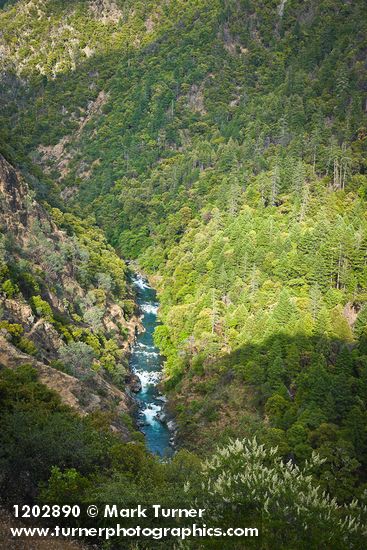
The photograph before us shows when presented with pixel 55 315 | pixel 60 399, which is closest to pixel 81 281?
pixel 55 315

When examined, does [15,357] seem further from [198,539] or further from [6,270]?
[198,539]

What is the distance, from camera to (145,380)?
96938 mm

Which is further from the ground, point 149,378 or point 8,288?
point 8,288

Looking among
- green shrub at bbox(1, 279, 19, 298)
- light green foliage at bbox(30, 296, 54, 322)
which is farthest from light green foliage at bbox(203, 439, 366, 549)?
light green foliage at bbox(30, 296, 54, 322)

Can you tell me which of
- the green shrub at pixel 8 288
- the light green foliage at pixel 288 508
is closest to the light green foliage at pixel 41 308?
the green shrub at pixel 8 288

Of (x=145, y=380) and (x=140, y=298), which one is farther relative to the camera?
(x=140, y=298)

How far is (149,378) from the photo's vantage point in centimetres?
9744

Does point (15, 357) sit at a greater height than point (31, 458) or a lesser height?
greater

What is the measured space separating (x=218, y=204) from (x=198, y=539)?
115m

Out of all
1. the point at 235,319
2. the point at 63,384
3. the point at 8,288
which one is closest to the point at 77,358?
the point at 63,384

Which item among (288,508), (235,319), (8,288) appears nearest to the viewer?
(288,508)

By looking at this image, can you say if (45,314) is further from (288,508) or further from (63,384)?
(288,508)

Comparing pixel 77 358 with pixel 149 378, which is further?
pixel 149 378

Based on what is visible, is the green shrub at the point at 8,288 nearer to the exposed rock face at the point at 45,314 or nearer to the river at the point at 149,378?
the exposed rock face at the point at 45,314
